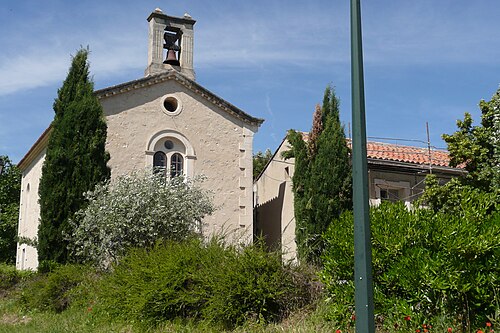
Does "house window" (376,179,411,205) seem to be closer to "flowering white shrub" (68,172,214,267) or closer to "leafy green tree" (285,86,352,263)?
"leafy green tree" (285,86,352,263)

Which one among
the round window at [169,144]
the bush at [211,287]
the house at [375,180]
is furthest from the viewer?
the round window at [169,144]

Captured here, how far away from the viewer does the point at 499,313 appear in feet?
24.0

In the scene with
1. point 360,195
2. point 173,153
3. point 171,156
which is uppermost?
point 173,153

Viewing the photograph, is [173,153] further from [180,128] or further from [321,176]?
[321,176]

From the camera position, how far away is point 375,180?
20.7 meters

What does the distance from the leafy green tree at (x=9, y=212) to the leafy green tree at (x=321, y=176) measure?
22.3 metres

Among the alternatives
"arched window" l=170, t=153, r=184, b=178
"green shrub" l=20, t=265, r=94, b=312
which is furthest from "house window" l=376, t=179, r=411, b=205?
"green shrub" l=20, t=265, r=94, b=312

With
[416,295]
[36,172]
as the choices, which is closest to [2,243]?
[36,172]

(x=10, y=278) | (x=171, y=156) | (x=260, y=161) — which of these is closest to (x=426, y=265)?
(x=10, y=278)

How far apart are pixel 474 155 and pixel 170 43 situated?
1213 cm

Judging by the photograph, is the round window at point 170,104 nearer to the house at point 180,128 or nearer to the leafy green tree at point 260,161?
the house at point 180,128

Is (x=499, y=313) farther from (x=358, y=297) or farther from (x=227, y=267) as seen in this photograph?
(x=227, y=267)

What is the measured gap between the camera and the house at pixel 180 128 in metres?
20.2

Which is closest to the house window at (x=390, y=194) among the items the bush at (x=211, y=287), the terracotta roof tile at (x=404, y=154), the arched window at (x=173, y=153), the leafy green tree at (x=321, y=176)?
the terracotta roof tile at (x=404, y=154)
